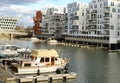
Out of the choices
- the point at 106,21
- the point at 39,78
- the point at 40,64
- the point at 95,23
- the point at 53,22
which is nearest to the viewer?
the point at 39,78

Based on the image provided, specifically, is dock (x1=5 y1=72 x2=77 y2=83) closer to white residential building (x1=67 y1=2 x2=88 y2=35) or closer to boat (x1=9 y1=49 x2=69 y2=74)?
boat (x1=9 y1=49 x2=69 y2=74)

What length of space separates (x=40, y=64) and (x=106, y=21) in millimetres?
82737

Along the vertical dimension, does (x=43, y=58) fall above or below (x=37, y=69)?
above

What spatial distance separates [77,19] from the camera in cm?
14288

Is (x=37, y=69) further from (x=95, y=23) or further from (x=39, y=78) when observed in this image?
(x=95, y=23)


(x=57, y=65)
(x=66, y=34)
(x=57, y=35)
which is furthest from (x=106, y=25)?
(x=57, y=65)

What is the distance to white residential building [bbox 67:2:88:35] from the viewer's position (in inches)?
5536

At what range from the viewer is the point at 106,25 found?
11762 cm

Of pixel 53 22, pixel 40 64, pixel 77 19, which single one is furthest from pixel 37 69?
pixel 53 22

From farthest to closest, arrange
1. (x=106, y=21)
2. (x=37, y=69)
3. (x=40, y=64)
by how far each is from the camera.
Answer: (x=106, y=21) → (x=40, y=64) → (x=37, y=69)

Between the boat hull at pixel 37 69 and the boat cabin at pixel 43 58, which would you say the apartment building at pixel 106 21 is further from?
the boat hull at pixel 37 69

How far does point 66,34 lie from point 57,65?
11239 cm

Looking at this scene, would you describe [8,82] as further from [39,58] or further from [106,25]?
[106,25]

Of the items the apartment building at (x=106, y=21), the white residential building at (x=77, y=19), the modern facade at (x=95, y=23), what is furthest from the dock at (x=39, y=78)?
the white residential building at (x=77, y=19)
